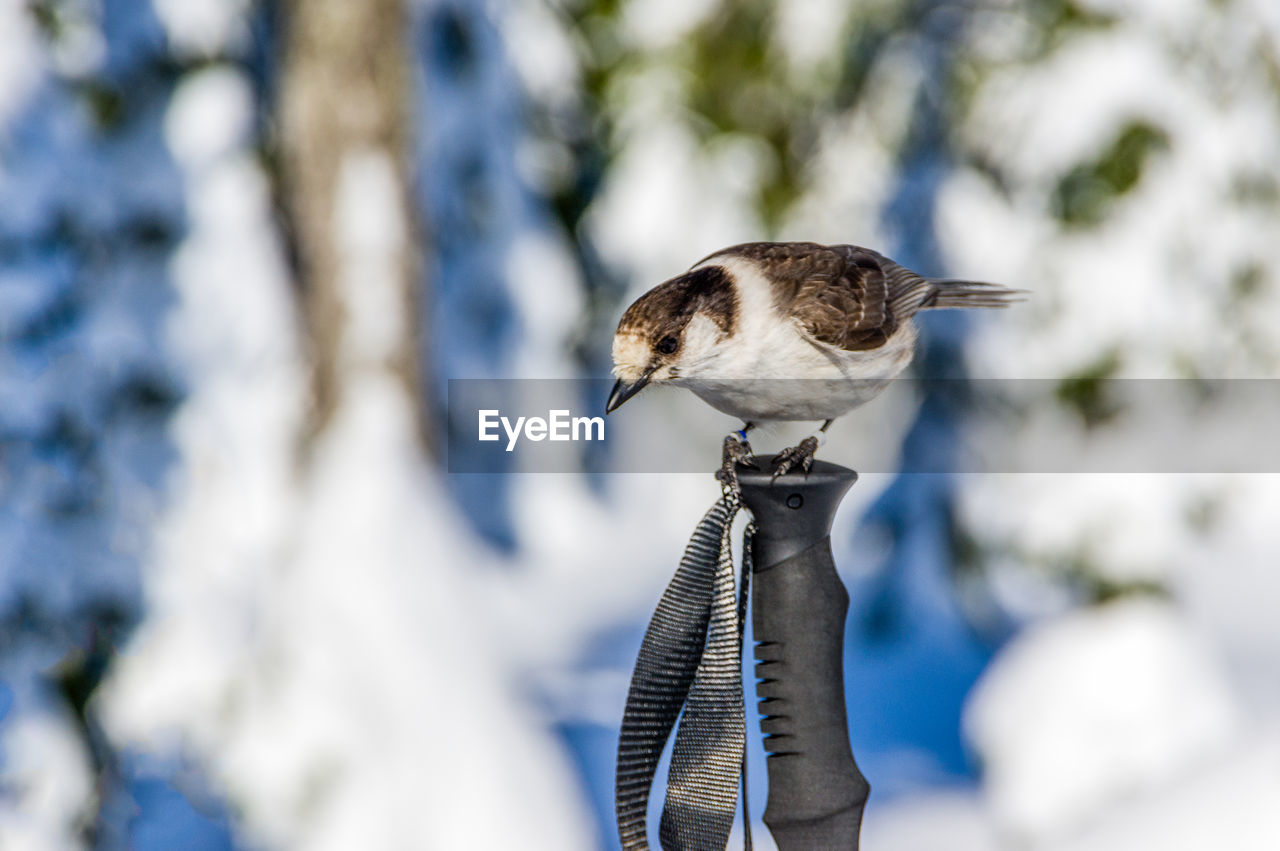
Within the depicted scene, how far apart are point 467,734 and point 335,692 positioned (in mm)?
315

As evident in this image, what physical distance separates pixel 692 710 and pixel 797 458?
232mm

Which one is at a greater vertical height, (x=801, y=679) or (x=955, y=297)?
(x=955, y=297)

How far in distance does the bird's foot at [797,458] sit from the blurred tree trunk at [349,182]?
1.99 meters

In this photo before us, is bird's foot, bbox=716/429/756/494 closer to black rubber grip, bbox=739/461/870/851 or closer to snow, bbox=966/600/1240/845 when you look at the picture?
black rubber grip, bbox=739/461/870/851

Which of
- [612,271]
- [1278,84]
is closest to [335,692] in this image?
[612,271]

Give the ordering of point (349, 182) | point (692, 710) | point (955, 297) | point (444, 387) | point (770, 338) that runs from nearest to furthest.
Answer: point (692, 710) → point (770, 338) → point (955, 297) → point (349, 182) → point (444, 387)

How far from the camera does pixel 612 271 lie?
3.24 metres

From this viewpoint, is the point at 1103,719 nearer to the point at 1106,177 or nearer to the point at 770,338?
the point at 1106,177

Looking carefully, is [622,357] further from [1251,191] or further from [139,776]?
[139,776]

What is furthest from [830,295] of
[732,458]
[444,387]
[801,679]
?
[444,387]

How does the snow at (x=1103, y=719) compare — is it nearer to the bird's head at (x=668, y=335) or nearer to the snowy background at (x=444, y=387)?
the snowy background at (x=444, y=387)

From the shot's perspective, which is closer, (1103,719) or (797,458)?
(797,458)

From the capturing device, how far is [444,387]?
3094 millimetres

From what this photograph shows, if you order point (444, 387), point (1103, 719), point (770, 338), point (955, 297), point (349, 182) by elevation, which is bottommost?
point (1103, 719)
